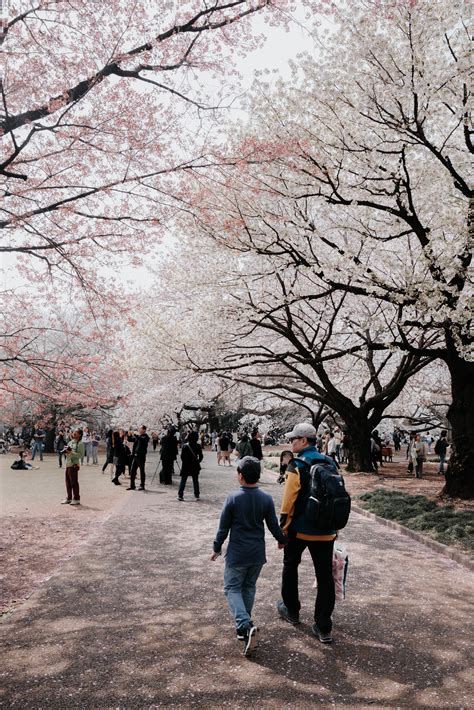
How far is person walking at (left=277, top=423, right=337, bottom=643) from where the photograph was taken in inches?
169

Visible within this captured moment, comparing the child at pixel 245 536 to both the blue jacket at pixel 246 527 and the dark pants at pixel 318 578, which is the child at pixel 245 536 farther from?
the dark pants at pixel 318 578

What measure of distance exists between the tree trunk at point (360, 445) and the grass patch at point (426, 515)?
267 inches

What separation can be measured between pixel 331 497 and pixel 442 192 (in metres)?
9.48

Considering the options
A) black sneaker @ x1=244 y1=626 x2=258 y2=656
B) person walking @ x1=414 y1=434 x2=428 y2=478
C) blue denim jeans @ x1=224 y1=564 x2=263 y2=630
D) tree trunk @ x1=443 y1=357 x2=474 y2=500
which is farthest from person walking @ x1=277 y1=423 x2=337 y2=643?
person walking @ x1=414 y1=434 x2=428 y2=478

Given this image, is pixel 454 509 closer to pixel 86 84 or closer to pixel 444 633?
pixel 444 633

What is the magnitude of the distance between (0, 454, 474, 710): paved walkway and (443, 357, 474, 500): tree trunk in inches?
194

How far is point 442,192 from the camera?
11438 millimetres

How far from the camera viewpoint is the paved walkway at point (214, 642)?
333 centimetres

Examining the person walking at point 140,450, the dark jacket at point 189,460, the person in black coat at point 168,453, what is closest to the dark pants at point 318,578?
the dark jacket at point 189,460

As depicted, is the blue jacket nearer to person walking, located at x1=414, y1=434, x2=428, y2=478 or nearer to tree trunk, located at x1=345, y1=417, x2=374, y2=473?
person walking, located at x1=414, y1=434, x2=428, y2=478

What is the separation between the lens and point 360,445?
66.6 ft

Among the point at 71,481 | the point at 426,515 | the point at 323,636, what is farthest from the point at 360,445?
the point at 323,636

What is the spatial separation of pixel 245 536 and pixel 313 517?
0.59 metres

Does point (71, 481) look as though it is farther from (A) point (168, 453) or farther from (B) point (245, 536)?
(B) point (245, 536)
